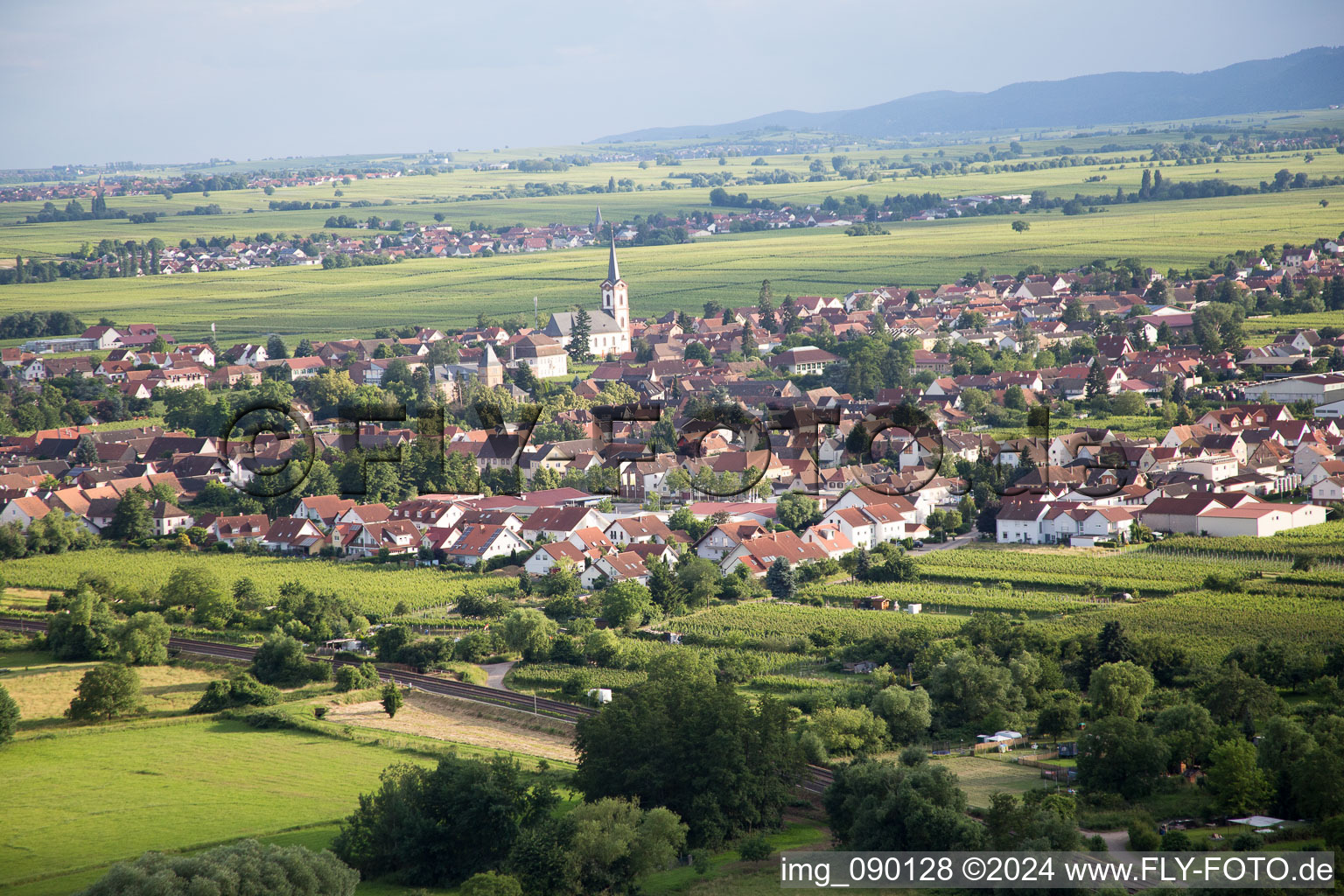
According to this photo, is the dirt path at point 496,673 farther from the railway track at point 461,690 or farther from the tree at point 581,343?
the tree at point 581,343

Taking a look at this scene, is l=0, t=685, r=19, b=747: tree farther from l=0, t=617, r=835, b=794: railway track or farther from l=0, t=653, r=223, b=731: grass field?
l=0, t=617, r=835, b=794: railway track

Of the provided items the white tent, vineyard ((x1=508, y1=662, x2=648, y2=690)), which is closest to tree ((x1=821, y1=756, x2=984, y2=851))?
the white tent

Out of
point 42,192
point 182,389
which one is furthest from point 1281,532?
point 42,192

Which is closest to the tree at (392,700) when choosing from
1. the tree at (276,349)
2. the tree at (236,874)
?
the tree at (236,874)

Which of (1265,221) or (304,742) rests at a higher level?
(1265,221)

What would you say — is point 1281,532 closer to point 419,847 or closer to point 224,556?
point 419,847

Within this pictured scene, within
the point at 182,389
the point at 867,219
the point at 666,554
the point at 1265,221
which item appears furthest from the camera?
the point at 867,219
